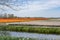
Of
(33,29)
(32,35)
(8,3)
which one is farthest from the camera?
(8,3)

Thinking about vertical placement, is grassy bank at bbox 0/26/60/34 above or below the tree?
below

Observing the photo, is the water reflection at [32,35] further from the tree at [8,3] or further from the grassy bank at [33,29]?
the tree at [8,3]

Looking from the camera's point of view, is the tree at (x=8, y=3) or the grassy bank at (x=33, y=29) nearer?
the grassy bank at (x=33, y=29)

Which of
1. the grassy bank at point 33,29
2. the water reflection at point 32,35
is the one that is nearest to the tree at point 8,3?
the grassy bank at point 33,29

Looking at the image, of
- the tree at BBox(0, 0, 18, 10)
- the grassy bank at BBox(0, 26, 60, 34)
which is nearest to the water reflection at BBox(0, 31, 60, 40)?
the grassy bank at BBox(0, 26, 60, 34)

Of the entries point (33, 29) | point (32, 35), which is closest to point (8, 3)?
point (33, 29)

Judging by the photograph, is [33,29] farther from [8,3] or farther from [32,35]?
[8,3]

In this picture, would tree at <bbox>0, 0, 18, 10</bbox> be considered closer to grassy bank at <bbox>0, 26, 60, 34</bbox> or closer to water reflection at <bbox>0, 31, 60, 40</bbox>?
grassy bank at <bbox>0, 26, 60, 34</bbox>

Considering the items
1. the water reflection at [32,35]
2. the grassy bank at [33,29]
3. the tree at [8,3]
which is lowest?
the water reflection at [32,35]

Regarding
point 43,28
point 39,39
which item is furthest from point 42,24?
point 39,39

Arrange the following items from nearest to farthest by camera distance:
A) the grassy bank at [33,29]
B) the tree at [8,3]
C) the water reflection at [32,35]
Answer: the water reflection at [32,35] → the grassy bank at [33,29] → the tree at [8,3]

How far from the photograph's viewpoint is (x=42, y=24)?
585 centimetres

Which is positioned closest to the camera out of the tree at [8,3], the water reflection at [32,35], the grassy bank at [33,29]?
the water reflection at [32,35]

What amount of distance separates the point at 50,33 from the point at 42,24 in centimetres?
35
